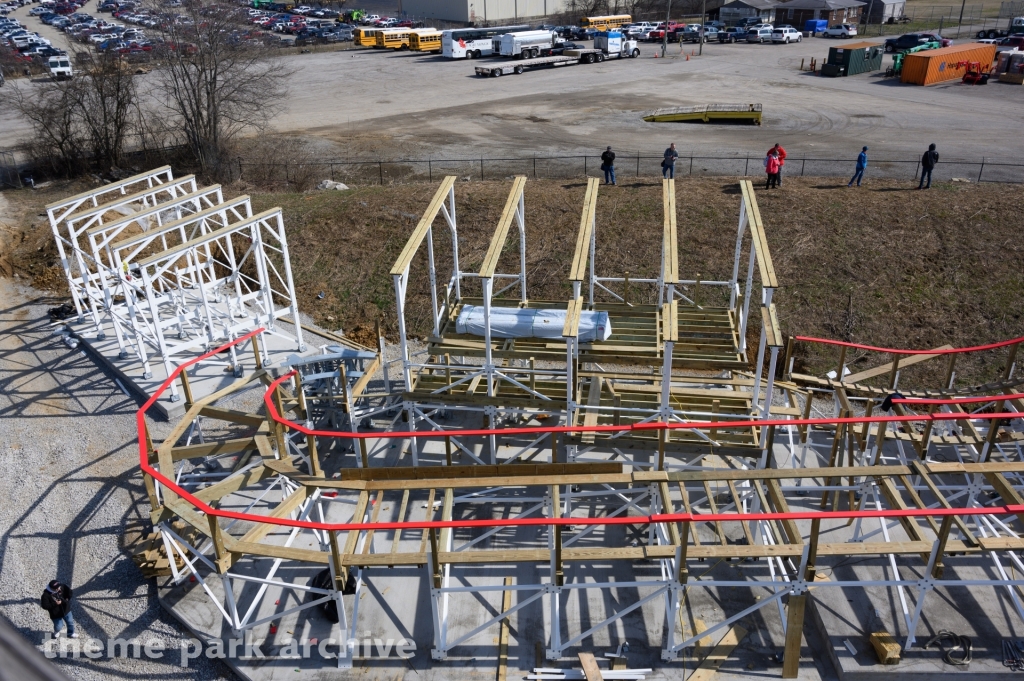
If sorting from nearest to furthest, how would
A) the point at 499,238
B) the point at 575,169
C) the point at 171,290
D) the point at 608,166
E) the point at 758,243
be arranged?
the point at 758,243 < the point at 499,238 < the point at 171,290 < the point at 608,166 < the point at 575,169

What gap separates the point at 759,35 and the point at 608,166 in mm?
44942

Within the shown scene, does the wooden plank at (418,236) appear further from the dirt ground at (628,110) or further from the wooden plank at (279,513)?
the dirt ground at (628,110)

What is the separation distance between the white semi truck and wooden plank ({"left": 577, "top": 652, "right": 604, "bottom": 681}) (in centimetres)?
4962

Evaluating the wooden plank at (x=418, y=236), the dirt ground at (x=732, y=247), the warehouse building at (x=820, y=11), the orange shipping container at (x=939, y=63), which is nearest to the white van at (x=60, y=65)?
the dirt ground at (x=732, y=247)

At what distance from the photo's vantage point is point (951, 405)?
16.0 meters

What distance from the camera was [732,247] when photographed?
2558 cm

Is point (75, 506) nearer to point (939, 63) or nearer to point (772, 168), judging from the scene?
point (772, 168)

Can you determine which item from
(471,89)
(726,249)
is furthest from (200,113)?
(726,249)

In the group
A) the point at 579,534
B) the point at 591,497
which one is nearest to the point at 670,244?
the point at 591,497

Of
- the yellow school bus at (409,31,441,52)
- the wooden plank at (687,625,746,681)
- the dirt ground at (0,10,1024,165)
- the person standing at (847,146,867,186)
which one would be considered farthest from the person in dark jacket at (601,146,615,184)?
the yellow school bus at (409,31,441,52)

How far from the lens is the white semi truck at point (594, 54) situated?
56.2 meters

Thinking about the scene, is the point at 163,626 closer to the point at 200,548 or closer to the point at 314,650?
the point at 200,548

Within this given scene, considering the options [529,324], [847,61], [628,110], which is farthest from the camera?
[847,61]

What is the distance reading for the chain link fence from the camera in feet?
98.9
